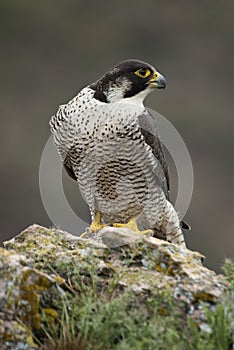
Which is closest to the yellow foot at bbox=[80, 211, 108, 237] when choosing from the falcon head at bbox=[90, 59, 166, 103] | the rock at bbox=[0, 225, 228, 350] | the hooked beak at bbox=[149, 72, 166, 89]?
the falcon head at bbox=[90, 59, 166, 103]

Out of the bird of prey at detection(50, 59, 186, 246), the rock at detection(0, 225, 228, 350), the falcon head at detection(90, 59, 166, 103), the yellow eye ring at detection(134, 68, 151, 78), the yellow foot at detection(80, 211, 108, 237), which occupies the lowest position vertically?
the rock at detection(0, 225, 228, 350)

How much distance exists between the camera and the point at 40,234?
5105 millimetres

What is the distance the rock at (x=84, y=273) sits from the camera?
3.82 m

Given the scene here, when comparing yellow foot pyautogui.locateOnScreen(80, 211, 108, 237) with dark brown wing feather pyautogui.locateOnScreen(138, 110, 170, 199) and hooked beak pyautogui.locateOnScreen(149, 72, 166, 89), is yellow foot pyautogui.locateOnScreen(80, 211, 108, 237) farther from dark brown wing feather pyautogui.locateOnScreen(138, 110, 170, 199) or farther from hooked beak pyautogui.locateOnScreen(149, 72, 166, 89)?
hooked beak pyautogui.locateOnScreen(149, 72, 166, 89)

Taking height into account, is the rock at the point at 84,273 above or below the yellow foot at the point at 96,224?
below

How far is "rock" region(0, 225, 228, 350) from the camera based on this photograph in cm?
382

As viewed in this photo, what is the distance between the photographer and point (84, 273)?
4.37m

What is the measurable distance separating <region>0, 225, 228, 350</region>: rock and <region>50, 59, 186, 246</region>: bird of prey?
1.48 m

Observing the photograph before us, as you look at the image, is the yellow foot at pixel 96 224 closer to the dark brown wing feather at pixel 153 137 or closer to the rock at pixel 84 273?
the dark brown wing feather at pixel 153 137

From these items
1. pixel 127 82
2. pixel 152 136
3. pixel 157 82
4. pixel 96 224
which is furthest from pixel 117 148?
pixel 96 224

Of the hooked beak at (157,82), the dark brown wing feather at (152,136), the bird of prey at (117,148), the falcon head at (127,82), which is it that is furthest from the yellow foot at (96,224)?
the hooked beak at (157,82)

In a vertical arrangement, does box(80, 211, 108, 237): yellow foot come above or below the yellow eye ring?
below

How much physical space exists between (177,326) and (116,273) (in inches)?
27.9

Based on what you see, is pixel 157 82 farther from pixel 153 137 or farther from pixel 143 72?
pixel 153 137
